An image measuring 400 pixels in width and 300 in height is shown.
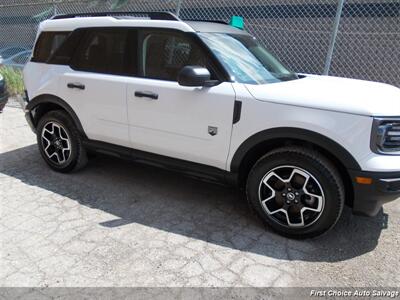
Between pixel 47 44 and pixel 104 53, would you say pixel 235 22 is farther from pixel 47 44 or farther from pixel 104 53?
pixel 47 44

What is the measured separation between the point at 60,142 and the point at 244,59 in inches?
97.3

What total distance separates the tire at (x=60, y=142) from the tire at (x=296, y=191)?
7.29 ft

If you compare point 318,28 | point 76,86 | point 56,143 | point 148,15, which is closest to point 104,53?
point 76,86

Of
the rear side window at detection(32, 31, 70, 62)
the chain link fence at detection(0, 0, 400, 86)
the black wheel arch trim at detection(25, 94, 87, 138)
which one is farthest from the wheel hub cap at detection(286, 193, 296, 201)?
the chain link fence at detection(0, 0, 400, 86)

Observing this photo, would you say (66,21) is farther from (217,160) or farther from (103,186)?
(217,160)

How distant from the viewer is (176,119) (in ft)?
12.0

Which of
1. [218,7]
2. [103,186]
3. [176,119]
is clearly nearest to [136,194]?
[103,186]

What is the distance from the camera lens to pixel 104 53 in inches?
166

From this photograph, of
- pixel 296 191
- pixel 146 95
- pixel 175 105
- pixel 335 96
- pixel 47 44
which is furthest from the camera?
pixel 47 44

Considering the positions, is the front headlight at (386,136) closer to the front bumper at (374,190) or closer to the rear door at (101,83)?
the front bumper at (374,190)

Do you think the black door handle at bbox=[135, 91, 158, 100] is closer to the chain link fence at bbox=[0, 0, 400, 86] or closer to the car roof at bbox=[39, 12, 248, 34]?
the car roof at bbox=[39, 12, 248, 34]

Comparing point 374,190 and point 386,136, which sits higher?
point 386,136

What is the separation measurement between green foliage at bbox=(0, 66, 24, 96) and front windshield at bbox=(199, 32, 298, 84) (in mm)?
6945

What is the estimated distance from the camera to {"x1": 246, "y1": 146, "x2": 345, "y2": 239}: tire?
3.14m
